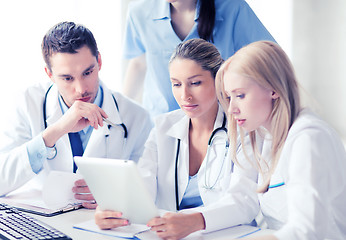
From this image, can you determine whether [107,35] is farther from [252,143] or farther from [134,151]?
[252,143]

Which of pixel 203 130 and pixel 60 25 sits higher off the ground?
pixel 60 25

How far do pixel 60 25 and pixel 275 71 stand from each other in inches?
39.7

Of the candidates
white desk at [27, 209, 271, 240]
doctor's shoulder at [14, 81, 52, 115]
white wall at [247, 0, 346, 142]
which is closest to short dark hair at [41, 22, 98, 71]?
doctor's shoulder at [14, 81, 52, 115]

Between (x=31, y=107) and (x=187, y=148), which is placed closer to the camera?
(x=187, y=148)

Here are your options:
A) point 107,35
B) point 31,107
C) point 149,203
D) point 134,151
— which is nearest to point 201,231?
point 149,203

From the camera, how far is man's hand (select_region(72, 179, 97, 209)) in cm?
164

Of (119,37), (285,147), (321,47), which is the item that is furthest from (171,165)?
(321,47)

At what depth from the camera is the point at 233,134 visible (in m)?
1.52

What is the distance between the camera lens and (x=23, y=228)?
4.47 feet

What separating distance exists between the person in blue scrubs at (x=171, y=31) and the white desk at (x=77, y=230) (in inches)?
33.1

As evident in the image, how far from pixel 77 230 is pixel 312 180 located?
2.34 ft

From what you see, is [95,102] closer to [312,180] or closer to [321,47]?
[312,180]

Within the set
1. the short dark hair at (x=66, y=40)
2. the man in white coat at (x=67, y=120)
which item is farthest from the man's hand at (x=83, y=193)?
the short dark hair at (x=66, y=40)

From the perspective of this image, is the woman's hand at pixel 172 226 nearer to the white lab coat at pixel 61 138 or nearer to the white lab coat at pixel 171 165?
the white lab coat at pixel 171 165
